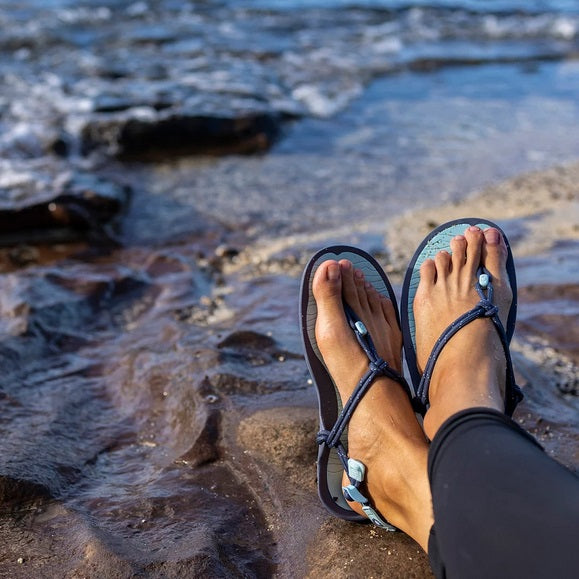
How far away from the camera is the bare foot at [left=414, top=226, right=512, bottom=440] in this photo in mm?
1653

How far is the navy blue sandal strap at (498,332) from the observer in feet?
6.06

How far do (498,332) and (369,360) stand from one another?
0.38 meters

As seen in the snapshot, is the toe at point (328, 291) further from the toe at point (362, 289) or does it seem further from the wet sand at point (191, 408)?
the wet sand at point (191, 408)

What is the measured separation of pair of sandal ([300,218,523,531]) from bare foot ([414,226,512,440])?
27mm

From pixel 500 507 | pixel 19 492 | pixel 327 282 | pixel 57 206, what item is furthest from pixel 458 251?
pixel 57 206

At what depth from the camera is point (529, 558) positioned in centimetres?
114

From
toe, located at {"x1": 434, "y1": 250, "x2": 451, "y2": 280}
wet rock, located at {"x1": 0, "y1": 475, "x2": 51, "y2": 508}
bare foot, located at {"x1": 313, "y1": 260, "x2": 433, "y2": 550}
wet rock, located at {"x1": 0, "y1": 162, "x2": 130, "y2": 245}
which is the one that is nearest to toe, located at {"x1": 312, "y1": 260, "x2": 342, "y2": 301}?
bare foot, located at {"x1": 313, "y1": 260, "x2": 433, "y2": 550}

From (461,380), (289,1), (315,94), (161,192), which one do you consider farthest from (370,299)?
(289,1)

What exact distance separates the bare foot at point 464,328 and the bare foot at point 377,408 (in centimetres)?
8

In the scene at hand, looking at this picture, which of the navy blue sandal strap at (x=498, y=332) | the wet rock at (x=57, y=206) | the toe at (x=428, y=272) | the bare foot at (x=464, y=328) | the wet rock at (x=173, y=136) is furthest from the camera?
the wet rock at (x=173, y=136)

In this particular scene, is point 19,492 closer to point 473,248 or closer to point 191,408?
point 191,408

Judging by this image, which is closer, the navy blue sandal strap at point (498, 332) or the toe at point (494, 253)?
the navy blue sandal strap at point (498, 332)

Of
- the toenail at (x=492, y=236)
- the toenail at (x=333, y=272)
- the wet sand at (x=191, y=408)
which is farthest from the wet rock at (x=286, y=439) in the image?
the toenail at (x=492, y=236)

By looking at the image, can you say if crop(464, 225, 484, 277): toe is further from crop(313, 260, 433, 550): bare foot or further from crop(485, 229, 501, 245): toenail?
crop(313, 260, 433, 550): bare foot
